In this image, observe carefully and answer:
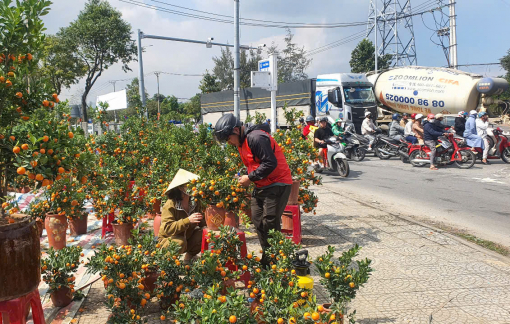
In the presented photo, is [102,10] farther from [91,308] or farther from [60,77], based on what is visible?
[91,308]

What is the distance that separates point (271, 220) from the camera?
405 cm

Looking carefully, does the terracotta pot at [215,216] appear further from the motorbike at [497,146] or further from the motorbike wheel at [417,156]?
the motorbike at [497,146]

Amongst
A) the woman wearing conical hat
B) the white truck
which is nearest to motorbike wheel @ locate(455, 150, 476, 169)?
the white truck

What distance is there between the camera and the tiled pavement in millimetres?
3480

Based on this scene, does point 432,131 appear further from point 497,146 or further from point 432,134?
point 497,146

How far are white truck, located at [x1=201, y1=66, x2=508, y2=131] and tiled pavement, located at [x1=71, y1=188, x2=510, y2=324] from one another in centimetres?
1236

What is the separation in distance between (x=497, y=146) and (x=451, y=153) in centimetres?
202

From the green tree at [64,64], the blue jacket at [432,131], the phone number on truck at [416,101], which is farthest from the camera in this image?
the green tree at [64,64]

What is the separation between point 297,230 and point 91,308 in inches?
104

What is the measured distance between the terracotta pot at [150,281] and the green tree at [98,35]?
25.2 metres

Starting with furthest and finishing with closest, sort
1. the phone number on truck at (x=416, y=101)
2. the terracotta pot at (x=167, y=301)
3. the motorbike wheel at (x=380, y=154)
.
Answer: the phone number on truck at (x=416, y=101) < the motorbike wheel at (x=380, y=154) < the terracotta pot at (x=167, y=301)

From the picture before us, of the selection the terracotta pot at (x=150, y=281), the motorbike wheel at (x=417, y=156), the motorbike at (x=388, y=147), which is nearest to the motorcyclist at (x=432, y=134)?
the motorbike wheel at (x=417, y=156)

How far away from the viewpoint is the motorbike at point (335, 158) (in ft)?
36.3

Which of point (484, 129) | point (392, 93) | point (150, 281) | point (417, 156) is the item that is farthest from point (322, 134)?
point (392, 93)
